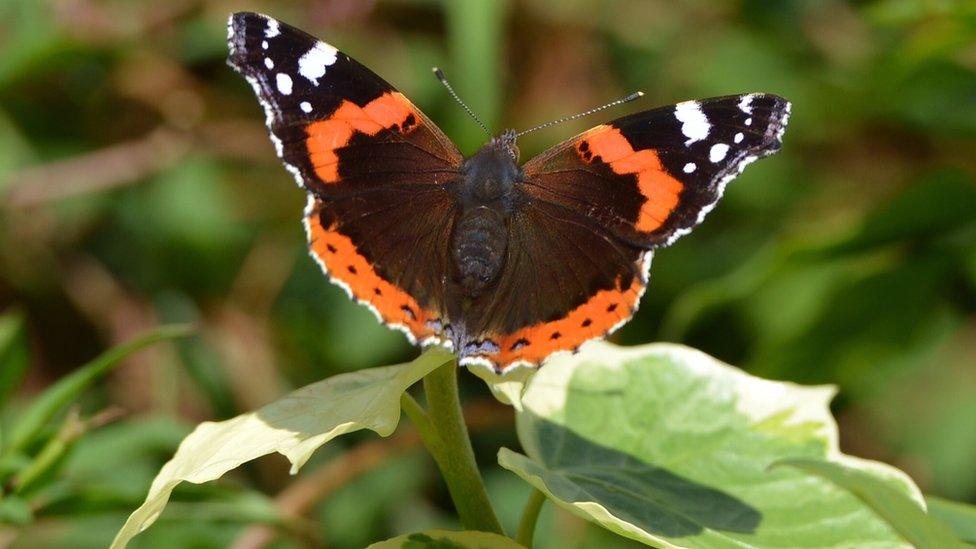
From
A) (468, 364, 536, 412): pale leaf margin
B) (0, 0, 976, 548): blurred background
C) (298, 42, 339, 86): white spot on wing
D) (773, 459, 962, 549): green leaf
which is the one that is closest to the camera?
(773, 459, 962, 549): green leaf

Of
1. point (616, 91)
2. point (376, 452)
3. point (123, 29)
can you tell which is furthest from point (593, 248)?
point (123, 29)

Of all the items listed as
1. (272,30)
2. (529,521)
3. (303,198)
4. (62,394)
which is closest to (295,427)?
(529,521)

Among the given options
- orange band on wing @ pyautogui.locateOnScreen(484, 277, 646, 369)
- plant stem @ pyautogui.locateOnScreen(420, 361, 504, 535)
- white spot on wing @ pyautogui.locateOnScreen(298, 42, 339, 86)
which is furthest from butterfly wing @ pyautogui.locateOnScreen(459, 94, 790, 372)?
white spot on wing @ pyautogui.locateOnScreen(298, 42, 339, 86)

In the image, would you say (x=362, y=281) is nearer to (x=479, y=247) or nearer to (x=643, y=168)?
(x=479, y=247)

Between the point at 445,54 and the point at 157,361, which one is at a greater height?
the point at 445,54

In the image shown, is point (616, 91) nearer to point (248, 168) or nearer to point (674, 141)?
point (248, 168)

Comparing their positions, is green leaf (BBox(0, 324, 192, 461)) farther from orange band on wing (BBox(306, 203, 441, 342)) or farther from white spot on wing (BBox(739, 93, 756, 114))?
white spot on wing (BBox(739, 93, 756, 114))

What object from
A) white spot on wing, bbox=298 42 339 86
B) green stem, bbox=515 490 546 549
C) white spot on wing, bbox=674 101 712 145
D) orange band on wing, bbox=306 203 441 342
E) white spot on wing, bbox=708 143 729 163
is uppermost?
white spot on wing, bbox=298 42 339 86
